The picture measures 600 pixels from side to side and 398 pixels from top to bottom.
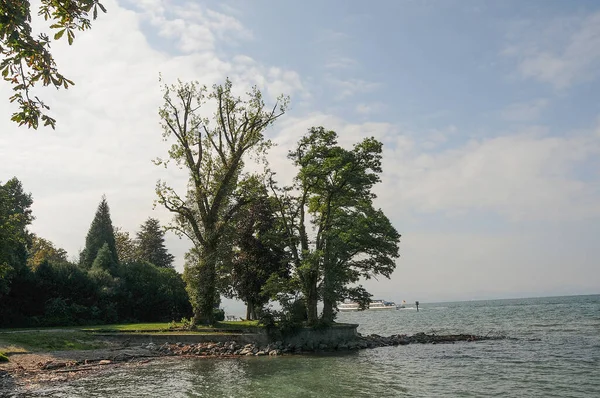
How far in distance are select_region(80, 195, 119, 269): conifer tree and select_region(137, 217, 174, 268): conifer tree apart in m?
13.4

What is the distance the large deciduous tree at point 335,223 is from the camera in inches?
1332

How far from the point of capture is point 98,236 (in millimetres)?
59125

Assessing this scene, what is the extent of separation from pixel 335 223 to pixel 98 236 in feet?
123

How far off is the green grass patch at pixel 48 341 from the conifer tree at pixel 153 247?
42478 millimetres

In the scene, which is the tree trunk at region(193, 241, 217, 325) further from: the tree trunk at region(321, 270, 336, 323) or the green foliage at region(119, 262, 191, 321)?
the green foliage at region(119, 262, 191, 321)

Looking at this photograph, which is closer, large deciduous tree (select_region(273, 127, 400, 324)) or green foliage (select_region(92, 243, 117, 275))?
large deciduous tree (select_region(273, 127, 400, 324))

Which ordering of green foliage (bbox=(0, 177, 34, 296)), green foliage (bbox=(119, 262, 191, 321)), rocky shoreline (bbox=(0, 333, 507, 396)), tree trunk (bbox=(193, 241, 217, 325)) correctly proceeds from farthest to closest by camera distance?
green foliage (bbox=(119, 262, 191, 321))
tree trunk (bbox=(193, 241, 217, 325))
green foliage (bbox=(0, 177, 34, 296))
rocky shoreline (bbox=(0, 333, 507, 396))

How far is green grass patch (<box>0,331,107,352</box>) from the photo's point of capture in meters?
26.4

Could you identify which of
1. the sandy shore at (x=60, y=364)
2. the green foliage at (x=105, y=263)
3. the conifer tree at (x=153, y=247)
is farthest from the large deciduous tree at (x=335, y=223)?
the conifer tree at (x=153, y=247)

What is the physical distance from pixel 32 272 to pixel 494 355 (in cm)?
3848

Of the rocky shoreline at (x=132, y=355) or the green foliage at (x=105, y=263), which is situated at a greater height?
the green foliage at (x=105, y=263)

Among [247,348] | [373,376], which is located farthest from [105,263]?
[373,376]

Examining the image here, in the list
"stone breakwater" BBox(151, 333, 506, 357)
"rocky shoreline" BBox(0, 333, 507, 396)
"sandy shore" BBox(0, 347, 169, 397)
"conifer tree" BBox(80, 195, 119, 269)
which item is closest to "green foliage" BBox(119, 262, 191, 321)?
"conifer tree" BBox(80, 195, 119, 269)

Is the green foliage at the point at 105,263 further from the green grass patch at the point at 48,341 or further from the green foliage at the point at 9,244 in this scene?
the green grass patch at the point at 48,341
